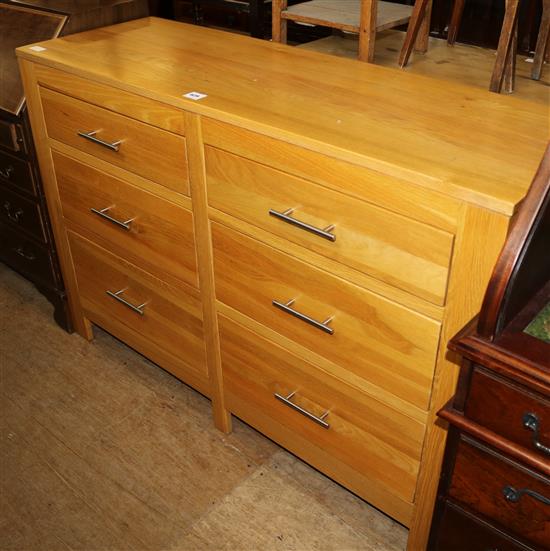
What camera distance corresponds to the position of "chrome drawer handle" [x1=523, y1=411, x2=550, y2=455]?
0.97m

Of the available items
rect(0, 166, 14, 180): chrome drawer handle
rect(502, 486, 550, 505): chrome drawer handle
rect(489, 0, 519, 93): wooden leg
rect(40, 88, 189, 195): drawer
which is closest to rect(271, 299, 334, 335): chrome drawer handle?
rect(40, 88, 189, 195): drawer

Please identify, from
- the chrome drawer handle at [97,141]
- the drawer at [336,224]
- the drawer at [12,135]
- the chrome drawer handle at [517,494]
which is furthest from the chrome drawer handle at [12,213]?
the chrome drawer handle at [517,494]

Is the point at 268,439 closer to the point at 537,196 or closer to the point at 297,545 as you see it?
the point at 297,545

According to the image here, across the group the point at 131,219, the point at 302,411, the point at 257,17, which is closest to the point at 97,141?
the point at 131,219

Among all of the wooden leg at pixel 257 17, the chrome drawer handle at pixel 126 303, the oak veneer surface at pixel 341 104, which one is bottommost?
the chrome drawer handle at pixel 126 303

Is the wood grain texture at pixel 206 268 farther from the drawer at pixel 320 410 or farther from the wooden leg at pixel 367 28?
the wooden leg at pixel 367 28

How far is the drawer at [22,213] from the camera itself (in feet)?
6.83

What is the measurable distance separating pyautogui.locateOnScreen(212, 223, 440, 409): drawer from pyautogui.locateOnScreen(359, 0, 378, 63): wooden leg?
65cm

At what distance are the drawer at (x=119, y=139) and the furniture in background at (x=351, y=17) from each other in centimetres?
62

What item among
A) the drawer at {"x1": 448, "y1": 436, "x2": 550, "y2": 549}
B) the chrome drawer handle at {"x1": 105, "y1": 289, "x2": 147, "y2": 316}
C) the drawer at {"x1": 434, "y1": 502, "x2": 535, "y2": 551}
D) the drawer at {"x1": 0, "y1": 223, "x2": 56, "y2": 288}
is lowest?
the drawer at {"x1": 0, "y1": 223, "x2": 56, "y2": 288}

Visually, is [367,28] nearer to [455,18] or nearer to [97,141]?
[455,18]

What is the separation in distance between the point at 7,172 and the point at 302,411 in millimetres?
1223

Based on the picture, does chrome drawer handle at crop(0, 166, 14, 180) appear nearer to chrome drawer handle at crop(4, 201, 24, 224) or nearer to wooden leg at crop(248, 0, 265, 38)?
chrome drawer handle at crop(4, 201, 24, 224)

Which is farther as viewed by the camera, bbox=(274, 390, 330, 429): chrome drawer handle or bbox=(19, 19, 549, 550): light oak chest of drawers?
bbox=(274, 390, 330, 429): chrome drawer handle
